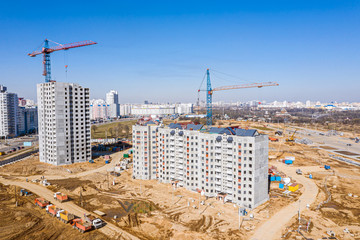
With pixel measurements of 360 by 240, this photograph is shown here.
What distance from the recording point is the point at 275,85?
140m

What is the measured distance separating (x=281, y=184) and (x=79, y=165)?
2834 inches

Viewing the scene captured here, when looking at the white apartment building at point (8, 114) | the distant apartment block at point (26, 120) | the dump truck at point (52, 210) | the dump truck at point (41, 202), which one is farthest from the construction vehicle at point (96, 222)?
the distant apartment block at point (26, 120)

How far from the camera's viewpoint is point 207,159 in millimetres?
63438

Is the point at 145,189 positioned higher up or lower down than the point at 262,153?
lower down

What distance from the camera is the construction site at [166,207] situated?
153 feet

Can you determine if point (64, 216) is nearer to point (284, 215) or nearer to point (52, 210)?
point (52, 210)

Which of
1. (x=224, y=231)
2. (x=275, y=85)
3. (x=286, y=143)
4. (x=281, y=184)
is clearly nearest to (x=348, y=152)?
(x=286, y=143)

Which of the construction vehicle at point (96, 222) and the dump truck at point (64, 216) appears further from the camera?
the dump truck at point (64, 216)

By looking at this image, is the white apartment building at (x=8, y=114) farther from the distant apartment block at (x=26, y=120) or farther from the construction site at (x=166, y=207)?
the construction site at (x=166, y=207)

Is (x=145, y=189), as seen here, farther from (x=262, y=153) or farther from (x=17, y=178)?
(x=17, y=178)

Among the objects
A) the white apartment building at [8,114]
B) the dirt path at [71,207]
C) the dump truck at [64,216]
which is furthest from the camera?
the white apartment building at [8,114]

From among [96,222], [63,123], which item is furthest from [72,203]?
[63,123]

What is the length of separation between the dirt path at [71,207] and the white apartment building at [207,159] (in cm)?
2403

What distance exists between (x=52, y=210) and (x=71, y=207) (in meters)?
5.05
